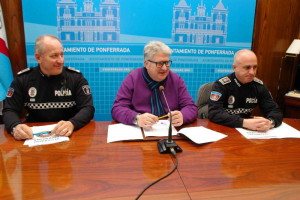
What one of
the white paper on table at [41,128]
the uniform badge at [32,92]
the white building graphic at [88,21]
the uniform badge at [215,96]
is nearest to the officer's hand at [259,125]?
the uniform badge at [215,96]

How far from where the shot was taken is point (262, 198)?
0.83 m

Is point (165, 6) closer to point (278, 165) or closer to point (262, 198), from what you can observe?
point (278, 165)

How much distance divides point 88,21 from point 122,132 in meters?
1.69

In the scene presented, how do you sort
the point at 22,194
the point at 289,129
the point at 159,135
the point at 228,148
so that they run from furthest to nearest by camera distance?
1. the point at 289,129
2. the point at 159,135
3. the point at 228,148
4. the point at 22,194

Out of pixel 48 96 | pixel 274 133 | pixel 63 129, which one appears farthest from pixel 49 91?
pixel 274 133

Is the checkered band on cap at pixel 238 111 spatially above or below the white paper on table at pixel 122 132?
above

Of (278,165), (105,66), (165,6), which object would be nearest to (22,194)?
(278,165)

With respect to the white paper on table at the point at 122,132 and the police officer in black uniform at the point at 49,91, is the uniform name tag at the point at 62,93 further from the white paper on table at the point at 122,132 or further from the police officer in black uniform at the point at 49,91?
the white paper on table at the point at 122,132

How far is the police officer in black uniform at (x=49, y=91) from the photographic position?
1607 millimetres

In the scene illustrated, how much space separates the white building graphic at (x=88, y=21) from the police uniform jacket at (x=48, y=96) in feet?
3.19

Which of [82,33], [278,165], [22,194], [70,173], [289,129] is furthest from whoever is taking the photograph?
[82,33]

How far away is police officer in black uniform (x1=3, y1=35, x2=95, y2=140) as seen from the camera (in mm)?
1607

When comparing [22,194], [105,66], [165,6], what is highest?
[165,6]

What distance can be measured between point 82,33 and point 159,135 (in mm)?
1760
